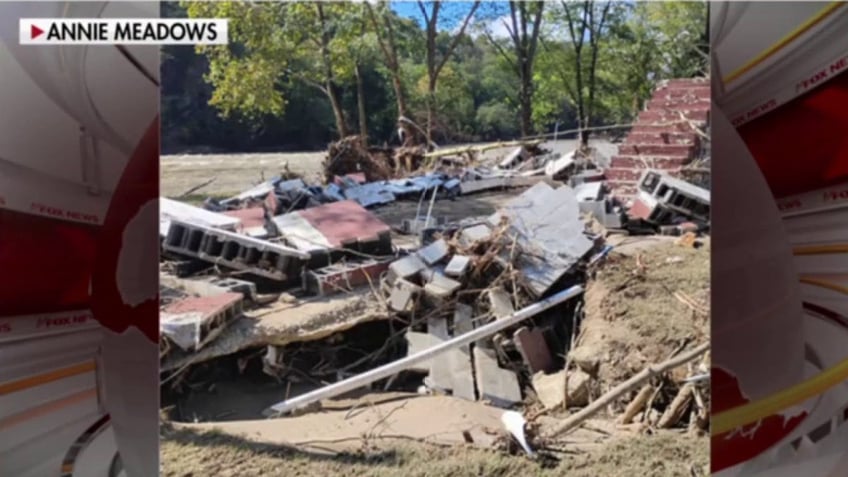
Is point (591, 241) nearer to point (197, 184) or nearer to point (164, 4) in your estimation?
point (197, 184)

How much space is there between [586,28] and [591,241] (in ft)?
2.00

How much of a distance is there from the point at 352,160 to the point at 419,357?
1.95 feet

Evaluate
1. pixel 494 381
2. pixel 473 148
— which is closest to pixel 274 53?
pixel 473 148

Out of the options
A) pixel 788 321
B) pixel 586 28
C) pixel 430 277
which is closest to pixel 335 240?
pixel 430 277

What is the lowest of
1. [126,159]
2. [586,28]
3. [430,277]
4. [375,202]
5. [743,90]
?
[430,277]

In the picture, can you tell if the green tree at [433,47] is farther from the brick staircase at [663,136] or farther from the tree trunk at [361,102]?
the brick staircase at [663,136]

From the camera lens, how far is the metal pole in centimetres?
184

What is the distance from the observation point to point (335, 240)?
1935mm

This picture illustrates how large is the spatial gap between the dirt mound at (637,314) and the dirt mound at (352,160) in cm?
71

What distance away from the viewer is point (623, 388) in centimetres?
195

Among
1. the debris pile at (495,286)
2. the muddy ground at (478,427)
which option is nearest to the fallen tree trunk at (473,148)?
the debris pile at (495,286)

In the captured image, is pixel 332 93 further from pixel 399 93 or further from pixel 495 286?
pixel 495 286

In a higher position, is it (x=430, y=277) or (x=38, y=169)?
(x=38, y=169)

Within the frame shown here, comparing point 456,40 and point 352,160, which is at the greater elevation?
point 456,40
